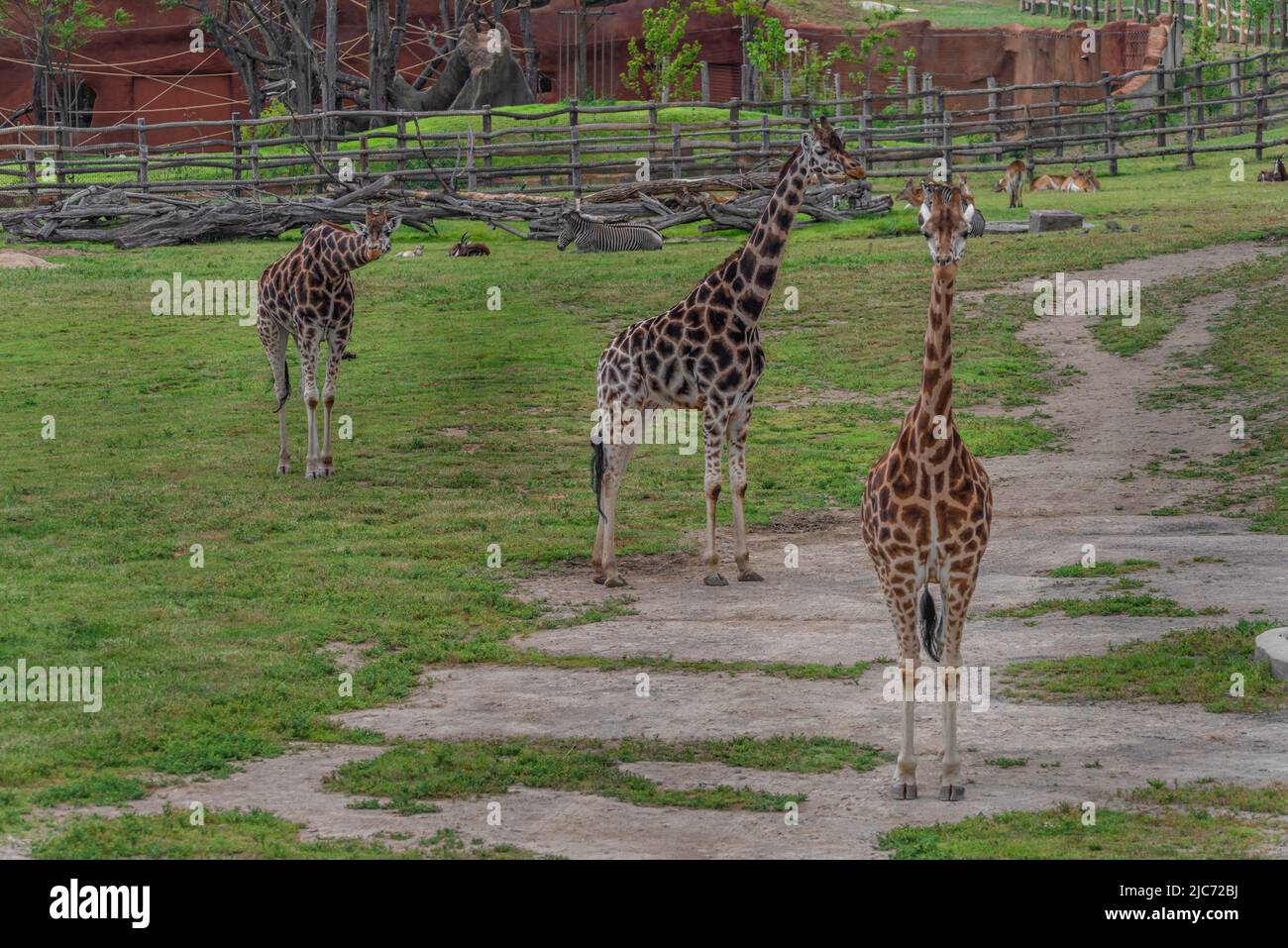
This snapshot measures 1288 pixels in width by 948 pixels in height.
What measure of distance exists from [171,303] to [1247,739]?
22.4 m

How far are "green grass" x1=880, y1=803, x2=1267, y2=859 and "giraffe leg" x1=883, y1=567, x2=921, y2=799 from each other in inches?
19.7

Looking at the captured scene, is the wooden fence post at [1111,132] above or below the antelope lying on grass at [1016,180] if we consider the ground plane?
above

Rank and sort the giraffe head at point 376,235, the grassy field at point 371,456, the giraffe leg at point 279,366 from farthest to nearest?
the giraffe leg at point 279,366 < the giraffe head at point 376,235 < the grassy field at point 371,456

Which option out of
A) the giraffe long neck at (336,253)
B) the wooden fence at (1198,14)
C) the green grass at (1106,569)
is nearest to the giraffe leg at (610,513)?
the green grass at (1106,569)

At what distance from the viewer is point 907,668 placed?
903 cm

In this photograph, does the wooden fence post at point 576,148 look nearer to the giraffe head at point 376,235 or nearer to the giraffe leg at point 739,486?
the giraffe head at point 376,235

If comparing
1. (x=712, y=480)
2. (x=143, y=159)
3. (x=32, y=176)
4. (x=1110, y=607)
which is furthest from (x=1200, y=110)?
(x=1110, y=607)

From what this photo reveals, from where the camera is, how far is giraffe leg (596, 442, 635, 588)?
14.5m

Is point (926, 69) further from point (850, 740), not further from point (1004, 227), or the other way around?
point (850, 740)

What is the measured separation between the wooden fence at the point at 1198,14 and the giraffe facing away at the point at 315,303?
4450cm

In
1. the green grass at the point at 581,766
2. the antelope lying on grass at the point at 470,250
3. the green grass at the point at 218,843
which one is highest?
the antelope lying on grass at the point at 470,250

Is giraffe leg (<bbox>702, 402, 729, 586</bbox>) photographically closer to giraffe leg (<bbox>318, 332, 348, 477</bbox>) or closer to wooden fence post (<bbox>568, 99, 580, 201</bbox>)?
giraffe leg (<bbox>318, 332, 348, 477</bbox>)

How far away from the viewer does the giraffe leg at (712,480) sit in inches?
572

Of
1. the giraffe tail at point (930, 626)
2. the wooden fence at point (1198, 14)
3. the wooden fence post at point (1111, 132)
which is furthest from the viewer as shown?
the wooden fence at point (1198, 14)
